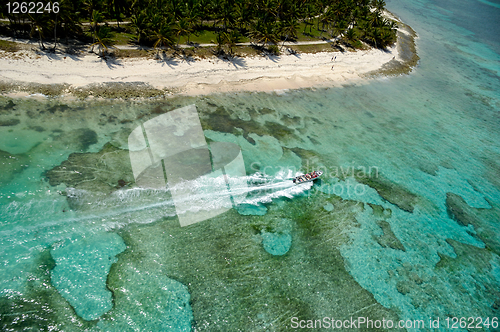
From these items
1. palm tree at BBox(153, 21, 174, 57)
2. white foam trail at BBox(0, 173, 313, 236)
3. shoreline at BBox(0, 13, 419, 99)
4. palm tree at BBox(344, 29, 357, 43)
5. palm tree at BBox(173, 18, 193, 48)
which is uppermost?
palm tree at BBox(344, 29, 357, 43)

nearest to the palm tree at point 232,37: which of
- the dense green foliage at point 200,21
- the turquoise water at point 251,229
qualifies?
the dense green foliage at point 200,21

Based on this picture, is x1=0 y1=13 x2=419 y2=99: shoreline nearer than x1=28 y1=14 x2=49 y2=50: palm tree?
Yes

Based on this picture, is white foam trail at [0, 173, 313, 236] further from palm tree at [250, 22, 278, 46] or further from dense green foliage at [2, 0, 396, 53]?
palm tree at [250, 22, 278, 46]

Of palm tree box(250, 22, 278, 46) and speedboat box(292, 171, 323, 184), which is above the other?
palm tree box(250, 22, 278, 46)

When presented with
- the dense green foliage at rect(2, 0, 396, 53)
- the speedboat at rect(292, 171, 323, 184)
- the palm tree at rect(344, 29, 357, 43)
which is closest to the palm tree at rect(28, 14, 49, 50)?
the dense green foliage at rect(2, 0, 396, 53)

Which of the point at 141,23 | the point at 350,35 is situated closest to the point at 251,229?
the point at 141,23

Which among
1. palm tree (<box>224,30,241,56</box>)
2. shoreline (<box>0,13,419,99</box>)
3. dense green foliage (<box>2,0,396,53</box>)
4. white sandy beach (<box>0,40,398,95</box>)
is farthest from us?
palm tree (<box>224,30,241,56</box>)

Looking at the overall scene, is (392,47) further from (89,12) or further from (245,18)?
(89,12)
